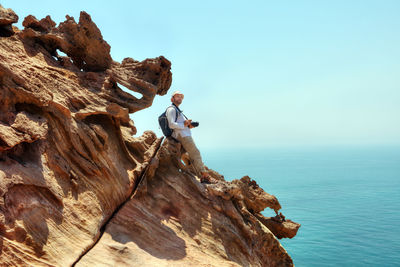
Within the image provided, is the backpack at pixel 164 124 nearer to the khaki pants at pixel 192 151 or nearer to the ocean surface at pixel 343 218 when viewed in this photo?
the khaki pants at pixel 192 151

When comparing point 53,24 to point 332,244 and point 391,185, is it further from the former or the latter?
point 391,185

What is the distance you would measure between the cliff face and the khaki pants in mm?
366

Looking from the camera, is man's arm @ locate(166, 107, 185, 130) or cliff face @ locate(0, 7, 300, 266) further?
man's arm @ locate(166, 107, 185, 130)

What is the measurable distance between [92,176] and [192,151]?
340cm

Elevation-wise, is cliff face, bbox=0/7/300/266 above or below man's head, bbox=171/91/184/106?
below

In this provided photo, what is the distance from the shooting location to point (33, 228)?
20.0ft

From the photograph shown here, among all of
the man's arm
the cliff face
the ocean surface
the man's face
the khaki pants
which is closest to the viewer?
the cliff face

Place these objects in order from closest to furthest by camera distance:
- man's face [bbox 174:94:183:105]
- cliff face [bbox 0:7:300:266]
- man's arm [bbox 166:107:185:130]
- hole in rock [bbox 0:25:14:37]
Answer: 1. cliff face [bbox 0:7:300:266]
2. hole in rock [bbox 0:25:14:37]
3. man's arm [bbox 166:107:185:130]
4. man's face [bbox 174:94:183:105]

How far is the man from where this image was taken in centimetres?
935

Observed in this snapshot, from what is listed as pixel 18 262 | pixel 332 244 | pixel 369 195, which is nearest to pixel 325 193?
pixel 369 195

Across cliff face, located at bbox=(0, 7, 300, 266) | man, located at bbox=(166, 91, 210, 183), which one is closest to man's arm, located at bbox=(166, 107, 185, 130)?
man, located at bbox=(166, 91, 210, 183)

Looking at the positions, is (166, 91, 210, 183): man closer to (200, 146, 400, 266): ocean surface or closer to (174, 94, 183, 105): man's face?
(174, 94, 183, 105): man's face

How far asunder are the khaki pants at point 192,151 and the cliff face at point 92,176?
37 centimetres

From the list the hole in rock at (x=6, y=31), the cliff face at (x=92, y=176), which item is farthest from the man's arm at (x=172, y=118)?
the hole in rock at (x=6, y=31)
